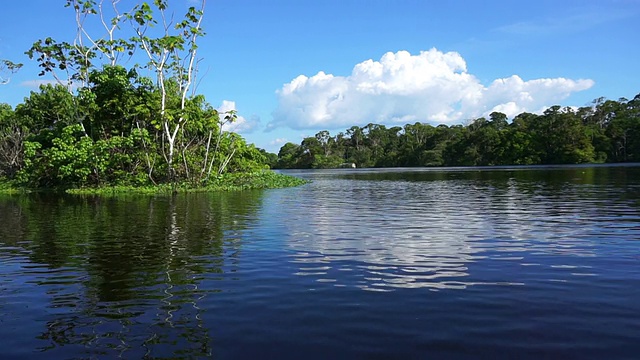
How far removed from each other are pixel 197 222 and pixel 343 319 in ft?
49.4

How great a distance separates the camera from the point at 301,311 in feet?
Answer: 28.7

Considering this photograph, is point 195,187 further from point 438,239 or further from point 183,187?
point 438,239

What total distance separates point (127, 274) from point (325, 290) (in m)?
5.29

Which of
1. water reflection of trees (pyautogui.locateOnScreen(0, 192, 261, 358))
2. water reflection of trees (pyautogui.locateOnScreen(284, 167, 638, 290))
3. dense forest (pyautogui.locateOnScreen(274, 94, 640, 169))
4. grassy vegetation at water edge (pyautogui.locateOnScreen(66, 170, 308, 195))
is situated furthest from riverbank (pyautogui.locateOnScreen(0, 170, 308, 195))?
→ dense forest (pyautogui.locateOnScreen(274, 94, 640, 169))

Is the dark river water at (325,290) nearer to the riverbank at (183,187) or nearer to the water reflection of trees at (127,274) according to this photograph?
the water reflection of trees at (127,274)

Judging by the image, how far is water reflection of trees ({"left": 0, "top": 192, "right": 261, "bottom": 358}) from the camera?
7.46 metres

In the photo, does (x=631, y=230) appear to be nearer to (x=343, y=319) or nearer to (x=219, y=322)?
(x=343, y=319)

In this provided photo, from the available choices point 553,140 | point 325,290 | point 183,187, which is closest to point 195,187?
point 183,187

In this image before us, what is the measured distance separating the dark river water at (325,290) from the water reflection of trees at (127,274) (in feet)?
0.16

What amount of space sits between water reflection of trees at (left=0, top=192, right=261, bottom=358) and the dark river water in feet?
0.16

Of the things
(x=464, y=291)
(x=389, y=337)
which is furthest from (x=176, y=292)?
(x=464, y=291)

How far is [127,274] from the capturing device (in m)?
11.8

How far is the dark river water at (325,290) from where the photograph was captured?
7113 millimetres

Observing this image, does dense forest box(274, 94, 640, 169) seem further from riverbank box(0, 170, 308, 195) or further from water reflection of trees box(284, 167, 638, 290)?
water reflection of trees box(284, 167, 638, 290)
